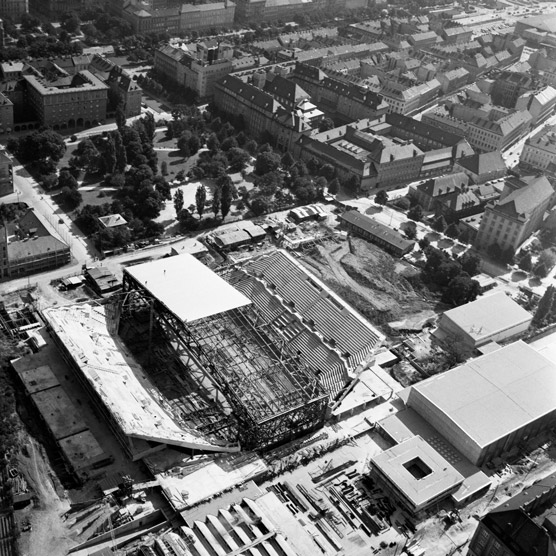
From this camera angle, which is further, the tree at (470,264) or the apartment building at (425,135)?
the apartment building at (425,135)

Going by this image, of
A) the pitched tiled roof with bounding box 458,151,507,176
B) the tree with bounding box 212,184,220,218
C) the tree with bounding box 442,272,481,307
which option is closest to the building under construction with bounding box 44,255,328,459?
the tree with bounding box 212,184,220,218

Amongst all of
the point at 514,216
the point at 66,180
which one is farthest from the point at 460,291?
the point at 66,180

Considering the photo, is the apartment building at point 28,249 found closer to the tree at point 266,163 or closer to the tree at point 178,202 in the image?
the tree at point 178,202

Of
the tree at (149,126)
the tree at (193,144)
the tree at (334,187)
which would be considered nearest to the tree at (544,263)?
the tree at (334,187)

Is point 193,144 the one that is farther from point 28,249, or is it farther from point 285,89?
point 28,249

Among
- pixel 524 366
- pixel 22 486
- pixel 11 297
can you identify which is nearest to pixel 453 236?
pixel 524 366

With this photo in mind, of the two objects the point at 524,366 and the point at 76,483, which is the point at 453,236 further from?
the point at 76,483
